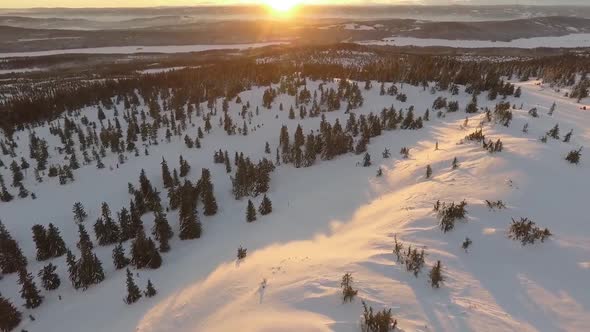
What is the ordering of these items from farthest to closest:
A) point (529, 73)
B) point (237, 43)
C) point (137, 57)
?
point (237, 43), point (137, 57), point (529, 73)

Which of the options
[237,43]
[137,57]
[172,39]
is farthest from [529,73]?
[172,39]

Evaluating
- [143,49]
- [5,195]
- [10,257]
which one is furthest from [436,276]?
[143,49]

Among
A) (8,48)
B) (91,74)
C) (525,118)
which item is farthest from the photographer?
(8,48)

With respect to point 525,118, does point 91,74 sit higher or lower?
lower

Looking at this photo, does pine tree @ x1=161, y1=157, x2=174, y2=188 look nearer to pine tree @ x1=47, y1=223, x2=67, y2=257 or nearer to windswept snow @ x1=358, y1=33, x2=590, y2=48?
pine tree @ x1=47, y1=223, x2=67, y2=257

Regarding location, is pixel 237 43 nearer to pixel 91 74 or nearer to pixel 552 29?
pixel 91 74

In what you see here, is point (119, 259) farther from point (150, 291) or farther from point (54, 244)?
point (54, 244)

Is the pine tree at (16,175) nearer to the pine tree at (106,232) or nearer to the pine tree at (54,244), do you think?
the pine tree at (54,244)
